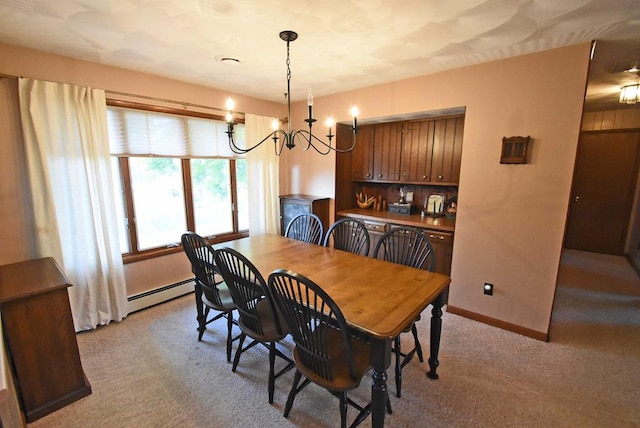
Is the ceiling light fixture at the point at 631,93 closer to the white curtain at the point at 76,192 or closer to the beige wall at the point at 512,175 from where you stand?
the beige wall at the point at 512,175

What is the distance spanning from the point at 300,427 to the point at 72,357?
63.3 inches

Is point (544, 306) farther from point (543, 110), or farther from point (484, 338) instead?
point (543, 110)

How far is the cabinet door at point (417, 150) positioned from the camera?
11.3 feet

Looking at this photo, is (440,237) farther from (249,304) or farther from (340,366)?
(249,304)

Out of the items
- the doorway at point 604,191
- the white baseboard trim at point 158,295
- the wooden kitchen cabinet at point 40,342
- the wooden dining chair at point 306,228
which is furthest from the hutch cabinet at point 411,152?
the wooden kitchen cabinet at point 40,342

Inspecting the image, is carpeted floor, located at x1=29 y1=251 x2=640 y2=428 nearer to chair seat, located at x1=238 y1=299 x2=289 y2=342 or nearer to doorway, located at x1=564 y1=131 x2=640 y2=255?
chair seat, located at x1=238 y1=299 x2=289 y2=342

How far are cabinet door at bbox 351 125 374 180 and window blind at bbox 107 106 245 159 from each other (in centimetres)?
171

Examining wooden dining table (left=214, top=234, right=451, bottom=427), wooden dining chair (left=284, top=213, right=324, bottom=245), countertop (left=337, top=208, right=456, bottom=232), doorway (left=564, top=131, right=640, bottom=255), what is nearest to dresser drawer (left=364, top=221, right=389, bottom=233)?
countertop (left=337, top=208, right=456, bottom=232)

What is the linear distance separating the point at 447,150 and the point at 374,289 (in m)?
2.28

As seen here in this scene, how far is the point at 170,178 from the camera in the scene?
128 inches

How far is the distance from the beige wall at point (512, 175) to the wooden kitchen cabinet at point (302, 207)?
1576 mm

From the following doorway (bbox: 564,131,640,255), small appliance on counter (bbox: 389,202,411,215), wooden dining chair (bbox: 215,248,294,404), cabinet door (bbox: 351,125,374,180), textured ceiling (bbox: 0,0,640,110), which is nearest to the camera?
textured ceiling (bbox: 0,0,640,110)

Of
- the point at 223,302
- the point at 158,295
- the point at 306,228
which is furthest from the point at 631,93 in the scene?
the point at 158,295

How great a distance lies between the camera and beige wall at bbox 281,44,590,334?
2316 mm
